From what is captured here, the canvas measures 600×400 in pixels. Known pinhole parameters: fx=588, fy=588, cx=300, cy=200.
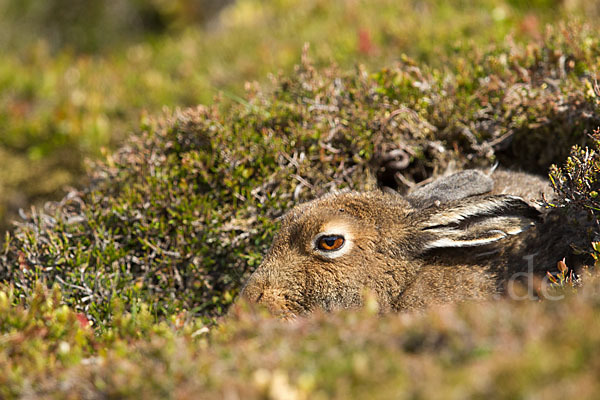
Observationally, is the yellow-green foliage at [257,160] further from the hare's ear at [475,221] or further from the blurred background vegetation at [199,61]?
the hare's ear at [475,221]

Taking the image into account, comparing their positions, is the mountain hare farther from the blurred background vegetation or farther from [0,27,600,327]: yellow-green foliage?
the blurred background vegetation

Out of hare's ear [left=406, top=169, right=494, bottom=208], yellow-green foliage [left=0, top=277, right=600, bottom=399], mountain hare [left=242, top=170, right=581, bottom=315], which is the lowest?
mountain hare [left=242, top=170, right=581, bottom=315]

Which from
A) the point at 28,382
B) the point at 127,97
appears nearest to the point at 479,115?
the point at 28,382

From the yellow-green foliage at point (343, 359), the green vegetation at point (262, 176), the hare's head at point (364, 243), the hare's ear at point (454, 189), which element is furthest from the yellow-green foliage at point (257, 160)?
the yellow-green foliage at point (343, 359)

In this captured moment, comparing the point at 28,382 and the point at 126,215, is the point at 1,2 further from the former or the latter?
the point at 28,382

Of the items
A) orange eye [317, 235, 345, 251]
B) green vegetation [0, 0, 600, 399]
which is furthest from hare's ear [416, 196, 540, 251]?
orange eye [317, 235, 345, 251]

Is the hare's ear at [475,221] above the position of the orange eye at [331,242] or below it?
above
